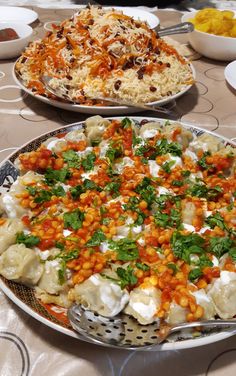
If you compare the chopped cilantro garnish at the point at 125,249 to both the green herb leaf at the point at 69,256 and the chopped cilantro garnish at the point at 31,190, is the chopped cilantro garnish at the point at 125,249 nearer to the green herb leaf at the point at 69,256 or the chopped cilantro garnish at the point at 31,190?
the green herb leaf at the point at 69,256

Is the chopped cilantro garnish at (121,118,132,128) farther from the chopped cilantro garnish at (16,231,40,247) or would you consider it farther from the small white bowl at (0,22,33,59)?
the small white bowl at (0,22,33,59)

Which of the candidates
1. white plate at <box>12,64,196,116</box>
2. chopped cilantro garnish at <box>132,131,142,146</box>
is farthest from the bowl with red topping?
chopped cilantro garnish at <box>132,131,142,146</box>

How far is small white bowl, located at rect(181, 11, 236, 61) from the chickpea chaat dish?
4.73 feet

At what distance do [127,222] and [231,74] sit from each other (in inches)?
76.6

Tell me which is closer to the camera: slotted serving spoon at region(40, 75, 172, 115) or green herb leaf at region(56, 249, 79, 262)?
green herb leaf at region(56, 249, 79, 262)

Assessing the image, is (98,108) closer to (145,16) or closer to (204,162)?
(204,162)

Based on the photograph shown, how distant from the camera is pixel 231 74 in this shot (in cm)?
296

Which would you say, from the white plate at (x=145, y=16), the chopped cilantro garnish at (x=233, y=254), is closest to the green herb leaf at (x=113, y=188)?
the chopped cilantro garnish at (x=233, y=254)

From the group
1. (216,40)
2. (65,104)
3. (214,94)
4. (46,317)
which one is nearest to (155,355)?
(46,317)

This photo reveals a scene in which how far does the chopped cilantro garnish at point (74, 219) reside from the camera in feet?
4.82

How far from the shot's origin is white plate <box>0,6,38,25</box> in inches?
152

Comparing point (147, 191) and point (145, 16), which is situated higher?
point (145, 16)

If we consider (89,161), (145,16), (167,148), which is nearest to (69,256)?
(89,161)

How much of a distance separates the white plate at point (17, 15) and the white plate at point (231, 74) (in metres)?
2.05
